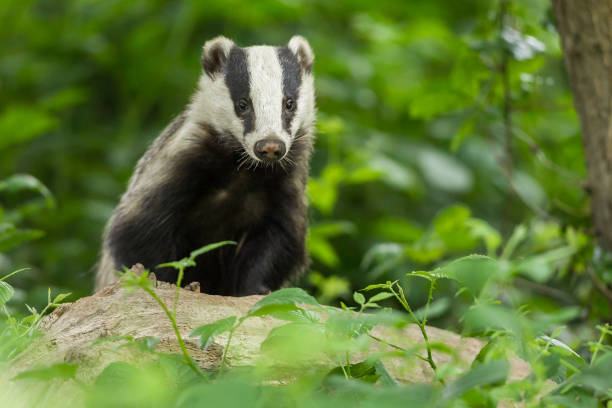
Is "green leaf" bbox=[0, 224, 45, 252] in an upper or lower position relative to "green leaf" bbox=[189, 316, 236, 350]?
lower

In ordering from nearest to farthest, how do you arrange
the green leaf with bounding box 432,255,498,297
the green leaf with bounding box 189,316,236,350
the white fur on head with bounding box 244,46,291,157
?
the green leaf with bounding box 432,255,498,297 → the green leaf with bounding box 189,316,236,350 → the white fur on head with bounding box 244,46,291,157

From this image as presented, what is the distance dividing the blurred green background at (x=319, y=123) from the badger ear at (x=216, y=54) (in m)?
1.23

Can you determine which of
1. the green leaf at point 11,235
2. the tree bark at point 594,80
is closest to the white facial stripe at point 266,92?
the green leaf at point 11,235

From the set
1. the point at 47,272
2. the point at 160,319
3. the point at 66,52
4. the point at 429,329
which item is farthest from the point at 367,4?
the point at 160,319

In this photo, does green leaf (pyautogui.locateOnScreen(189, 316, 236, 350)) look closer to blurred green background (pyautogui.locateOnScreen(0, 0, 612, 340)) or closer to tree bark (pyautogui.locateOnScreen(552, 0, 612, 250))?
tree bark (pyautogui.locateOnScreen(552, 0, 612, 250))

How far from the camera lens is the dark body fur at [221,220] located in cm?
352

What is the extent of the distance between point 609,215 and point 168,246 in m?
1.92

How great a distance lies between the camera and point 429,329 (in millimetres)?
2852

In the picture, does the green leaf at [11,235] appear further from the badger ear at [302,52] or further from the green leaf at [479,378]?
the green leaf at [479,378]

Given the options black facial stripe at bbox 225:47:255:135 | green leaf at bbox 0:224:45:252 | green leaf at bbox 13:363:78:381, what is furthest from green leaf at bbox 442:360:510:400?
black facial stripe at bbox 225:47:255:135

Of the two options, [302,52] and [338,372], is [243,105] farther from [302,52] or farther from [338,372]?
[338,372]

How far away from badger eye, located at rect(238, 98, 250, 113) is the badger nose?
31cm

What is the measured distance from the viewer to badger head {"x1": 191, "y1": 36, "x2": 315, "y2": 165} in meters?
3.28

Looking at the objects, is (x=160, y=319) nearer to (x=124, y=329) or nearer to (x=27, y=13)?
(x=124, y=329)
